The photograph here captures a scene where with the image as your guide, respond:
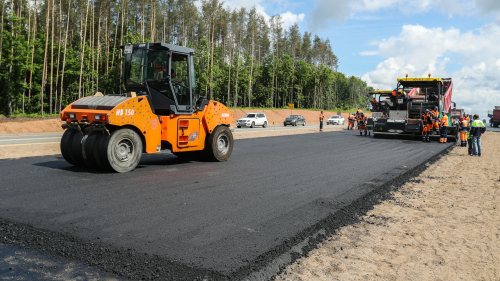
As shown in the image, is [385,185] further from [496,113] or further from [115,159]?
[496,113]

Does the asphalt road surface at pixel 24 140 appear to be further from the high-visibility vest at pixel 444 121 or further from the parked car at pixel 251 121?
the parked car at pixel 251 121

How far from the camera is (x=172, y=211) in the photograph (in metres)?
5.52

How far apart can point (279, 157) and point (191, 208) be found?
7.21m

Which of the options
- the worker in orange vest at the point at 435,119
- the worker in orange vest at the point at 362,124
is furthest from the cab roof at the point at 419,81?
the worker in orange vest at the point at 362,124

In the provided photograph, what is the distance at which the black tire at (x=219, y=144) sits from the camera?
10.8 m

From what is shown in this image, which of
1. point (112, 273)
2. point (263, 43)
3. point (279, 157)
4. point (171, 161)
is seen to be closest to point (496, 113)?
point (263, 43)

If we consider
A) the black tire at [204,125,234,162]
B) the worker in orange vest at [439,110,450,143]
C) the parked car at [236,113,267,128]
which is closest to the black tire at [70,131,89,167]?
the black tire at [204,125,234,162]

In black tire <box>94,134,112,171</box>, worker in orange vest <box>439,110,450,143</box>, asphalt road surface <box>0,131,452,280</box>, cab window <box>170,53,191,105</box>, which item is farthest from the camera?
worker in orange vest <box>439,110,450,143</box>

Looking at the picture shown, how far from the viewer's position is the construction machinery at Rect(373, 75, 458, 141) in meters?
21.5

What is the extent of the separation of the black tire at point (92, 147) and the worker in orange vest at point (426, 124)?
18476mm

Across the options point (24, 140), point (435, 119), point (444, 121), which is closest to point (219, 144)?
point (24, 140)

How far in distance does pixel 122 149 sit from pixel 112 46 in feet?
153

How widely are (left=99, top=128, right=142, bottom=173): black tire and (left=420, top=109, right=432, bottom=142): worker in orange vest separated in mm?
17598

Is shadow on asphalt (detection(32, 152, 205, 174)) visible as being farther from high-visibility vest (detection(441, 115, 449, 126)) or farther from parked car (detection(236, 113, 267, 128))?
parked car (detection(236, 113, 267, 128))
